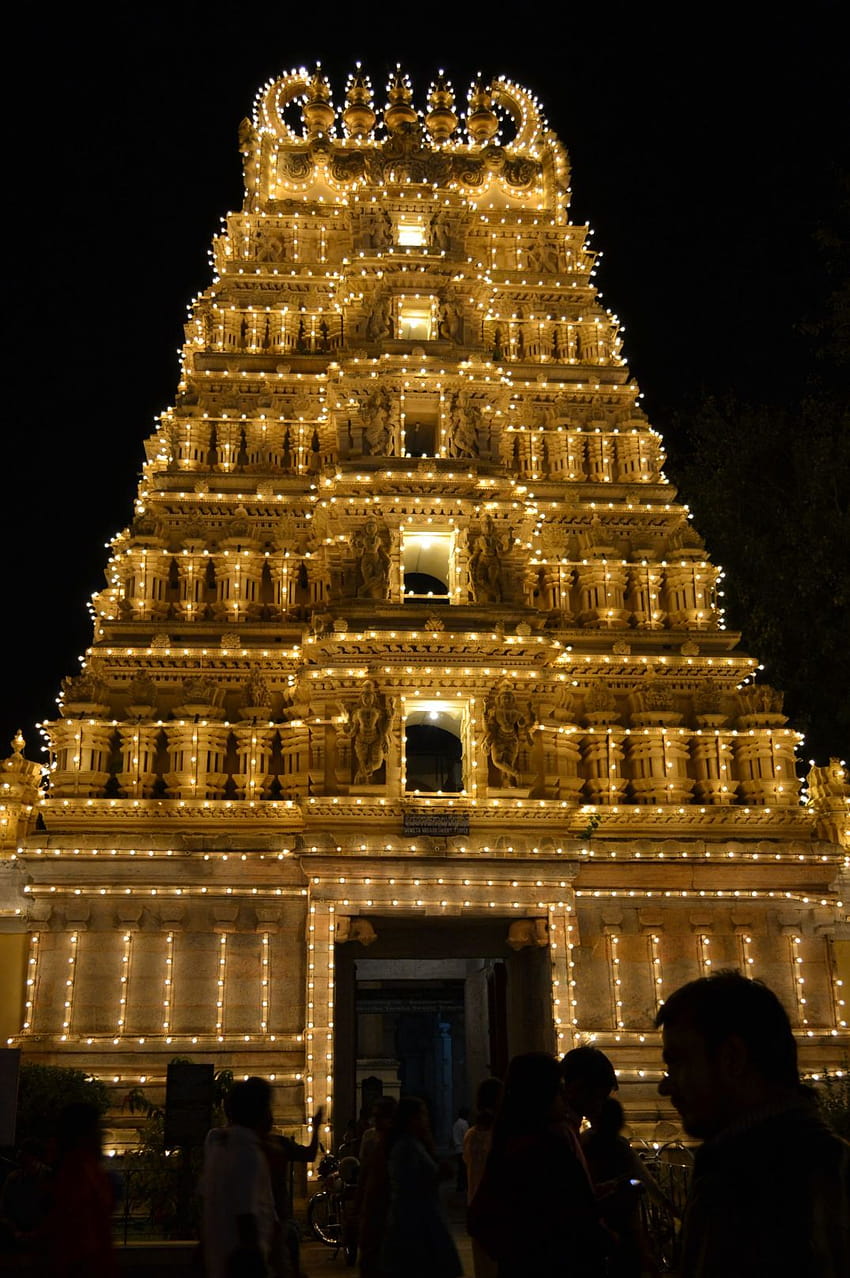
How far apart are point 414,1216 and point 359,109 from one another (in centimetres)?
3560

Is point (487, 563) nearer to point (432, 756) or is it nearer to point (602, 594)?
point (602, 594)

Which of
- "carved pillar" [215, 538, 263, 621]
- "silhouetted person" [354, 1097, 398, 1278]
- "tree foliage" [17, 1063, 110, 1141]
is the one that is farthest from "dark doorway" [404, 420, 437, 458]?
"silhouetted person" [354, 1097, 398, 1278]

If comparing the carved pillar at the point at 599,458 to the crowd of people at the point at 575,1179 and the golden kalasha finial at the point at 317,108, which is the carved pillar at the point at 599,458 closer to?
the golden kalasha finial at the point at 317,108

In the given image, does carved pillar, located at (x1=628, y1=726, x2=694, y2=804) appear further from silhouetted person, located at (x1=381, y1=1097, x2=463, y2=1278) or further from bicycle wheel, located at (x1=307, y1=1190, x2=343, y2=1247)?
silhouetted person, located at (x1=381, y1=1097, x2=463, y2=1278)

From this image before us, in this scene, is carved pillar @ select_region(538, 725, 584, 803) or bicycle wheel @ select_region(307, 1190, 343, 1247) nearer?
bicycle wheel @ select_region(307, 1190, 343, 1247)

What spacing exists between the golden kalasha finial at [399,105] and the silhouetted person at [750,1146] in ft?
113

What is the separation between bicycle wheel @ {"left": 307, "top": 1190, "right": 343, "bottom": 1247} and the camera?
15461 mm

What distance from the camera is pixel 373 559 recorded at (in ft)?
80.7


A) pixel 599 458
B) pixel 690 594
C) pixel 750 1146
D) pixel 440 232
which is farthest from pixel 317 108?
pixel 750 1146

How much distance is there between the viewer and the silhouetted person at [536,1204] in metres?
5.32

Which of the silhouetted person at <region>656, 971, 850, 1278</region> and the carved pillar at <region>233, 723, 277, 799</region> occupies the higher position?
the carved pillar at <region>233, 723, 277, 799</region>

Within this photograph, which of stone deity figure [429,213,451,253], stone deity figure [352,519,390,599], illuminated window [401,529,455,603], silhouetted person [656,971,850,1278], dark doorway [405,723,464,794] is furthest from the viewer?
dark doorway [405,723,464,794]

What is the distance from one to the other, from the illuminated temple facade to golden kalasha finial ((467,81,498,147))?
18.6 ft

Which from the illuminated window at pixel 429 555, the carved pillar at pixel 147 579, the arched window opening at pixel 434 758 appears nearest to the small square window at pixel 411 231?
the illuminated window at pixel 429 555
